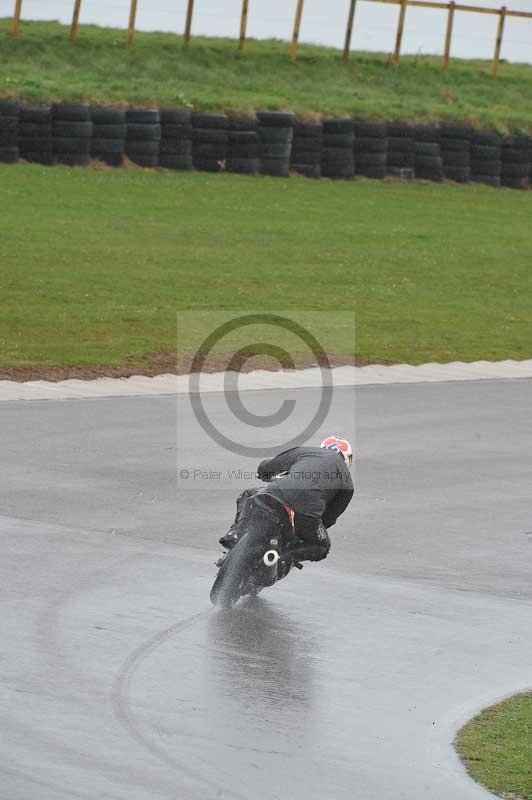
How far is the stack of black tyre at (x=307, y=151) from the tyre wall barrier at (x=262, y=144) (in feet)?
0.08

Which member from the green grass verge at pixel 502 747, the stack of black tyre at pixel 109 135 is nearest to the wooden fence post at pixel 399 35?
the stack of black tyre at pixel 109 135

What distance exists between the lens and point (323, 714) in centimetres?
759

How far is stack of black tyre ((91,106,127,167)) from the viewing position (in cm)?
3005

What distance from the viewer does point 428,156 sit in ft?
120

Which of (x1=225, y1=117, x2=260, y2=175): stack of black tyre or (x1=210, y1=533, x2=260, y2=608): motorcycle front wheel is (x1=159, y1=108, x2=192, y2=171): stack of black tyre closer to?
(x1=225, y1=117, x2=260, y2=175): stack of black tyre

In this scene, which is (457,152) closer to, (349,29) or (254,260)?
(254,260)

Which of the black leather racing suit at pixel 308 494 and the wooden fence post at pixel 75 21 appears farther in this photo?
the wooden fence post at pixel 75 21

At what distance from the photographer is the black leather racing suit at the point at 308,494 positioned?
9.33m

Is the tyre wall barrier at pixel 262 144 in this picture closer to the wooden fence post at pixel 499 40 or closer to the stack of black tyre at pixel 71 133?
the stack of black tyre at pixel 71 133

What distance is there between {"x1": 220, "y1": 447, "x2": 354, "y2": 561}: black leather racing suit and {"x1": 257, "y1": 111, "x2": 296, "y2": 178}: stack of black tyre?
77.2 feet

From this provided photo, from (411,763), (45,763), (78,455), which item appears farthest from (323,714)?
(78,455)

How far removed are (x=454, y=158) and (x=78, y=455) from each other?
984 inches

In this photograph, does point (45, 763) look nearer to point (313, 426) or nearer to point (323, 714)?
point (323, 714)

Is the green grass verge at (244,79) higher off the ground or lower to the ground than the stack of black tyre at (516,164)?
higher
